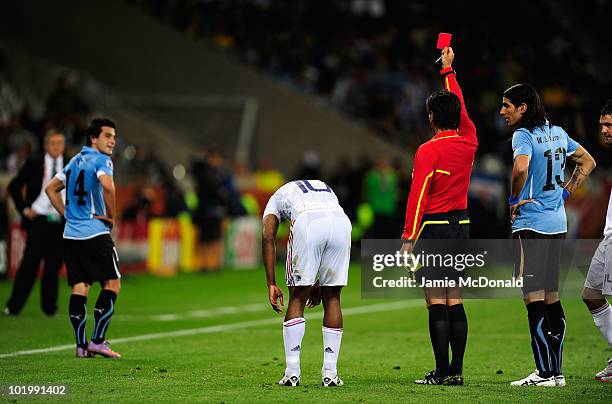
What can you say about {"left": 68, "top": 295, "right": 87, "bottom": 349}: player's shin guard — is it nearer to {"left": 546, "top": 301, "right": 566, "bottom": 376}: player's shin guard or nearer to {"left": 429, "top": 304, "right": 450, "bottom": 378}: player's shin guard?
→ {"left": 429, "top": 304, "right": 450, "bottom": 378}: player's shin guard

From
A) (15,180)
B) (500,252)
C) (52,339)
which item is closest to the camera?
(500,252)

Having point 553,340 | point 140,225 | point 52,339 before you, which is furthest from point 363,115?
point 553,340

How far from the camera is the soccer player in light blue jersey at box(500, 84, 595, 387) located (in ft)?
30.7

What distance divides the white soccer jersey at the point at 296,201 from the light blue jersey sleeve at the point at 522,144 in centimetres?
147

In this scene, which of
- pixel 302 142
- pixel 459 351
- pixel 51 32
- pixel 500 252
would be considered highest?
pixel 51 32

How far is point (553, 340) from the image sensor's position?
9.43 metres

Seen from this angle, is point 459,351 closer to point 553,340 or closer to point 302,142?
point 553,340

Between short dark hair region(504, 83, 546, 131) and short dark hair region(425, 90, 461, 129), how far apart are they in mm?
439

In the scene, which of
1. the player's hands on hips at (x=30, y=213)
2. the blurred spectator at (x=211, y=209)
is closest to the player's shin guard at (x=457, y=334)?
the player's hands on hips at (x=30, y=213)

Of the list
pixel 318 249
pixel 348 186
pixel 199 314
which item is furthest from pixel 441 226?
pixel 348 186

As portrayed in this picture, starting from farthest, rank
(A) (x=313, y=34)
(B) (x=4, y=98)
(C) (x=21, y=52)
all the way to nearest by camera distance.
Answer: (A) (x=313, y=34), (C) (x=21, y=52), (B) (x=4, y=98)

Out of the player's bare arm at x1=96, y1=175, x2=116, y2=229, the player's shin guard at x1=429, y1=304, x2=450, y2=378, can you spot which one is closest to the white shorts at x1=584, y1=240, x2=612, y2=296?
the player's shin guard at x1=429, y1=304, x2=450, y2=378

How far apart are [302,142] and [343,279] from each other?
23.0 meters

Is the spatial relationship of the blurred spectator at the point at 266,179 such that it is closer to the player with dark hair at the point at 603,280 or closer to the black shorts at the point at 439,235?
the player with dark hair at the point at 603,280
